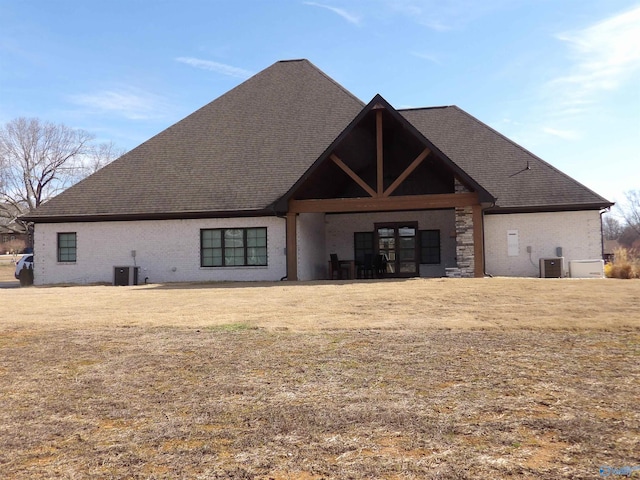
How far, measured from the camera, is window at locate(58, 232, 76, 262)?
22295mm

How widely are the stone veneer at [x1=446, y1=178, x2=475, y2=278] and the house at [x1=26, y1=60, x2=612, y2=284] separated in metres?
0.04

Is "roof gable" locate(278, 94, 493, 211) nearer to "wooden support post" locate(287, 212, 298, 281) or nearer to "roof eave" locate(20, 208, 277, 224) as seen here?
"wooden support post" locate(287, 212, 298, 281)

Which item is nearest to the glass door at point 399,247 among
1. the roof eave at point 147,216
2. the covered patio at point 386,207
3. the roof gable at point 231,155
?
the covered patio at point 386,207

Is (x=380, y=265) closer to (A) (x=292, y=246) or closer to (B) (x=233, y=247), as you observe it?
(A) (x=292, y=246)

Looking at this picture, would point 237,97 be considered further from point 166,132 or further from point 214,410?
point 214,410

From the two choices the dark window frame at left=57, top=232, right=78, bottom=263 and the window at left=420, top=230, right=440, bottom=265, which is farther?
the window at left=420, top=230, right=440, bottom=265

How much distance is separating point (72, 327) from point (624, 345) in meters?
8.27

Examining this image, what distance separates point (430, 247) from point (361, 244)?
2929 mm

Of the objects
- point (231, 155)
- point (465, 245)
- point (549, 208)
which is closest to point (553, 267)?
point (549, 208)

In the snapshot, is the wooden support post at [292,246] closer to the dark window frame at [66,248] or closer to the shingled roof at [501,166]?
the shingled roof at [501,166]

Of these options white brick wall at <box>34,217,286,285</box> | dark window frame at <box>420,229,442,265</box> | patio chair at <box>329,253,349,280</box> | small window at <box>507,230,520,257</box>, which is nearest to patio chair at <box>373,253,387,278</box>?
patio chair at <box>329,253,349,280</box>

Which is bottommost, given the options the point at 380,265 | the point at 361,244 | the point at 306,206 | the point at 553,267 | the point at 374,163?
the point at 553,267

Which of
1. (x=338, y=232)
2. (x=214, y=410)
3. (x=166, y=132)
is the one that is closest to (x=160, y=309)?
(x=214, y=410)

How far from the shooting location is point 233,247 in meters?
21.1
